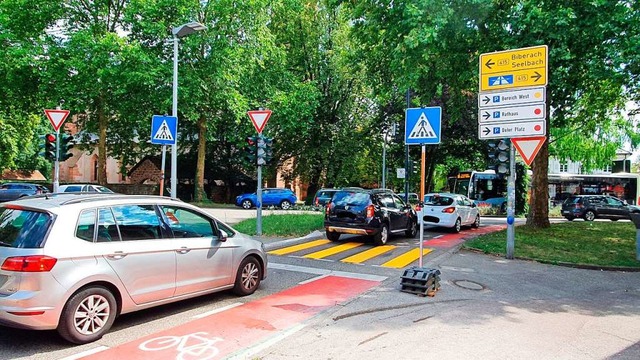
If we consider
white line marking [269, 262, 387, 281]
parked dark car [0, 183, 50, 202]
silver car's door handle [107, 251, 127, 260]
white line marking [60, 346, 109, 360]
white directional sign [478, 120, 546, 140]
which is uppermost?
white directional sign [478, 120, 546, 140]

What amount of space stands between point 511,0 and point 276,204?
2189 centimetres

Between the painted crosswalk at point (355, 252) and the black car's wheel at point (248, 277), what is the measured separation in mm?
3447

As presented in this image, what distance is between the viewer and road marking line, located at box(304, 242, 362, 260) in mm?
10867

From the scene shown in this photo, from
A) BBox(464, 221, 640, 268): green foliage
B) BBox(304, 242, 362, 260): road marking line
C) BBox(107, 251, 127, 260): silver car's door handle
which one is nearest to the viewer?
BBox(107, 251, 127, 260): silver car's door handle

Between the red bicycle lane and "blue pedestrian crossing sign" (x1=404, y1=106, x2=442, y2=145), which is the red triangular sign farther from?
the red bicycle lane

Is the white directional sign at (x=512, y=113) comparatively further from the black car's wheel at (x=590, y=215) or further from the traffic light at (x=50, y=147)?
the black car's wheel at (x=590, y=215)

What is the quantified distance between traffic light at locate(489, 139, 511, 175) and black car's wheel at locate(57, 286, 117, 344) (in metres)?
9.66

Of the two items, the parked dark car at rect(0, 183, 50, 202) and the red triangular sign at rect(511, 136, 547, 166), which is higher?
the red triangular sign at rect(511, 136, 547, 166)

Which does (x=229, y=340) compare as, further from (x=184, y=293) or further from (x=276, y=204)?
(x=276, y=204)

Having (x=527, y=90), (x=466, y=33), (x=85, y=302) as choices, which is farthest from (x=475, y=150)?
(x=85, y=302)

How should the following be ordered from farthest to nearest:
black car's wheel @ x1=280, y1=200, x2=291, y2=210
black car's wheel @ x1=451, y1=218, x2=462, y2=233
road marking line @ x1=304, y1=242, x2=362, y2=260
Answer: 1. black car's wheel @ x1=280, y1=200, x2=291, y2=210
2. black car's wheel @ x1=451, y1=218, x2=462, y2=233
3. road marking line @ x1=304, y1=242, x2=362, y2=260

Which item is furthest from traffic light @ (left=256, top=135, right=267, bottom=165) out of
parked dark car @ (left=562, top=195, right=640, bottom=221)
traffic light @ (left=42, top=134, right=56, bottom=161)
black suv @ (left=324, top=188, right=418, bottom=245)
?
parked dark car @ (left=562, top=195, right=640, bottom=221)

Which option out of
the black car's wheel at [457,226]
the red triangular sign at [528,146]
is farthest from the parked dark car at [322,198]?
the red triangular sign at [528,146]

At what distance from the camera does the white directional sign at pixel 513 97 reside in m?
9.88
